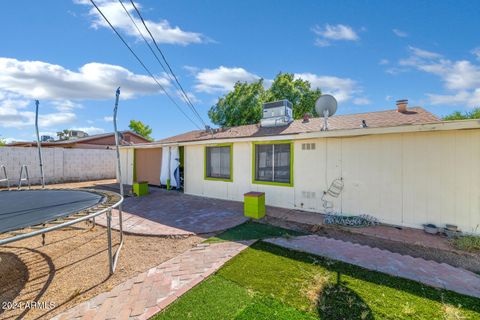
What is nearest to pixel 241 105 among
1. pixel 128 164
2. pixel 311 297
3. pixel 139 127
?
pixel 128 164

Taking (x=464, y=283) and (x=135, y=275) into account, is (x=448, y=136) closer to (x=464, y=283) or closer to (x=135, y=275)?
(x=464, y=283)

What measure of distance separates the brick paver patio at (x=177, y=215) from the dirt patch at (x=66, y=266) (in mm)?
450

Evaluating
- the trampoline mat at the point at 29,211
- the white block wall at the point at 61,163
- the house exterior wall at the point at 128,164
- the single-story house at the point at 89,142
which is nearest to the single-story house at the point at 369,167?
the trampoline mat at the point at 29,211

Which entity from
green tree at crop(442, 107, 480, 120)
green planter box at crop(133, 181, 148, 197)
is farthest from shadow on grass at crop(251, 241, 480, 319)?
green tree at crop(442, 107, 480, 120)

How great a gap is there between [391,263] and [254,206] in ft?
11.3

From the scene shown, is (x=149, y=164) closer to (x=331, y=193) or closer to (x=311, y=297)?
(x=331, y=193)

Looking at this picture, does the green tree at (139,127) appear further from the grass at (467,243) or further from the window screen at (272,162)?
the grass at (467,243)

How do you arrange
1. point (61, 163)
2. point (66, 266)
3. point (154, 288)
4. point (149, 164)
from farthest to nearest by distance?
1. point (61, 163)
2. point (149, 164)
3. point (66, 266)
4. point (154, 288)

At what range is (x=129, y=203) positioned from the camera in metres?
8.70

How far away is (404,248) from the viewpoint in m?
4.46

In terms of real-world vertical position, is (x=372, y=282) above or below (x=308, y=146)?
below

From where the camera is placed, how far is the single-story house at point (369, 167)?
198 inches

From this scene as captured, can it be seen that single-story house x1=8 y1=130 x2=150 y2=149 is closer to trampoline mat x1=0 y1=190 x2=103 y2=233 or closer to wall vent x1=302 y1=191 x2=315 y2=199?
trampoline mat x1=0 y1=190 x2=103 y2=233

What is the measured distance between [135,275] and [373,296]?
3471 mm
